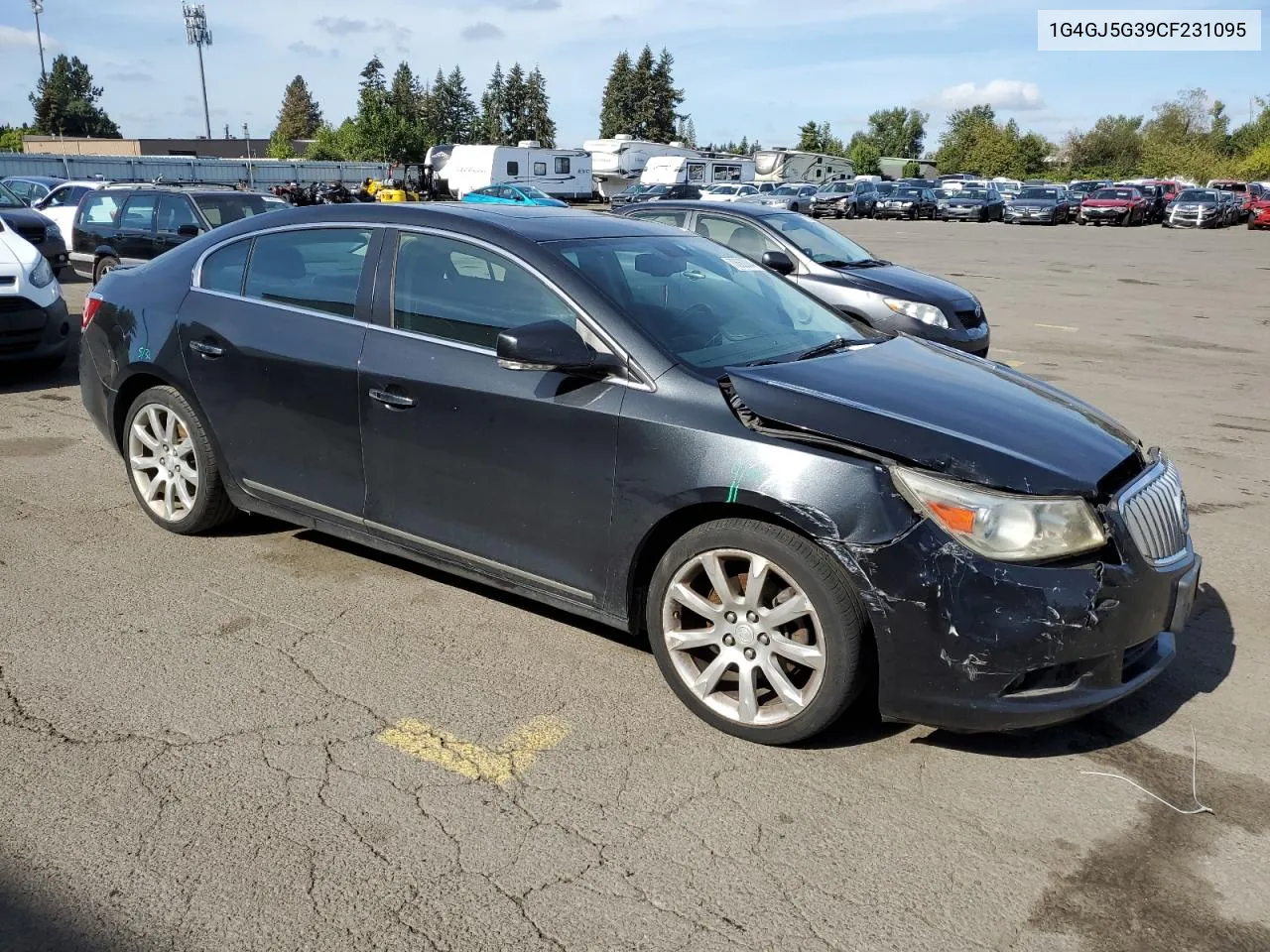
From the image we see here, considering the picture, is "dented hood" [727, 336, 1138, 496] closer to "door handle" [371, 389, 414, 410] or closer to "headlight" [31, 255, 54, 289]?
"door handle" [371, 389, 414, 410]

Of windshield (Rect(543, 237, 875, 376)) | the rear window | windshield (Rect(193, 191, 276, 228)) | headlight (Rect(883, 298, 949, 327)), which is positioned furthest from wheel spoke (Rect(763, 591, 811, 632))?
the rear window

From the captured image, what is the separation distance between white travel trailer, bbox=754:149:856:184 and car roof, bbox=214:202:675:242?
61.2 m

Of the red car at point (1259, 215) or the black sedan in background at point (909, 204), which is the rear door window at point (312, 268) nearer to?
the red car at point (1259, 215)

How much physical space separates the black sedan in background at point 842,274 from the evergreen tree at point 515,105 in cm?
12170

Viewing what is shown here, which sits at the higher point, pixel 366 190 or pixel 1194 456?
pixel 366 190

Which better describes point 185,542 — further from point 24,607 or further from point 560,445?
point 560,445

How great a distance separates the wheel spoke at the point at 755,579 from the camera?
3.35m

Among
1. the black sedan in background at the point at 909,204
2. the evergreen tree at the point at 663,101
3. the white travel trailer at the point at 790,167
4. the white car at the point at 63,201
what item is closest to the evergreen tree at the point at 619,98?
the evergreen tree at the point at 663,101

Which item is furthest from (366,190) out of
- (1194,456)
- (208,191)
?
(1194,456)

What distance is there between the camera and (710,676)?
3537mm

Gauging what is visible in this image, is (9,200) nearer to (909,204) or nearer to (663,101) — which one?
(909,204)

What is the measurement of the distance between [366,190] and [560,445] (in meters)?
46.0

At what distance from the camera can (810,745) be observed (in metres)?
3.49

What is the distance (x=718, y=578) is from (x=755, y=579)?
5.4 inches
